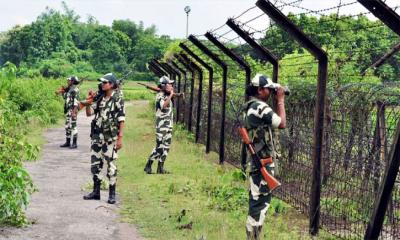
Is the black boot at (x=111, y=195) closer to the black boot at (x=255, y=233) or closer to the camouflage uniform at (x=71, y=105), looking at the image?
the black boot at (x=255, y=233)

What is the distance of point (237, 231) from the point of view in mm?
6996

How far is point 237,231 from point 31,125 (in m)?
14.1

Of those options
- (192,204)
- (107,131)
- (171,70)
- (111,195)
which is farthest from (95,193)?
(171,70)

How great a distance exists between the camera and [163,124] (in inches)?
446

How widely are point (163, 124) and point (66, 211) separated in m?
3.98

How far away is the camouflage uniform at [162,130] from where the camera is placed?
442 inches

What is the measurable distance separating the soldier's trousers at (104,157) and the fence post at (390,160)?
4017mm

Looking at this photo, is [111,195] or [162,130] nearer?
[111,195]

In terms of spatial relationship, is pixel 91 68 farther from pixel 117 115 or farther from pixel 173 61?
pixel 117 115

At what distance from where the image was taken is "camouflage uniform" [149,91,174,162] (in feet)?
36.8

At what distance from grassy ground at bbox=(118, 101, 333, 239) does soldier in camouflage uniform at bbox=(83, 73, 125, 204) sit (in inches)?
20.0

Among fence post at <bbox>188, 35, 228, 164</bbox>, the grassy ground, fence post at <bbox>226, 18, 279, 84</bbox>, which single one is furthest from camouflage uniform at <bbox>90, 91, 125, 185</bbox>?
fence post at <bbox>188, 35, 228, 164</bbox>

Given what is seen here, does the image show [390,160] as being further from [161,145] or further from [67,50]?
[67,50]

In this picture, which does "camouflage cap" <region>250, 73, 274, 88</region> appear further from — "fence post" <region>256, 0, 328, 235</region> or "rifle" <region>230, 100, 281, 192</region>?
"fence post" <region>256, 0, 328, 235</region>
